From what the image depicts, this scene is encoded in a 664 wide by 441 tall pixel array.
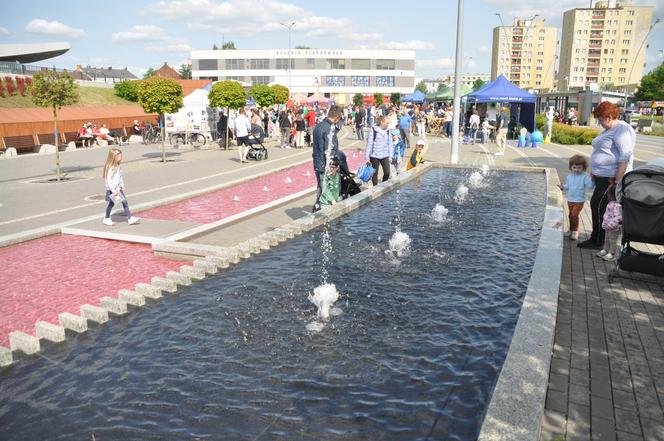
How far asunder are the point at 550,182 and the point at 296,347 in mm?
10037

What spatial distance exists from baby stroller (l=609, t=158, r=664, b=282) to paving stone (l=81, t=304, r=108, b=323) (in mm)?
5725

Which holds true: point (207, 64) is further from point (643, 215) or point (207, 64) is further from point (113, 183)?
point (643, 215)

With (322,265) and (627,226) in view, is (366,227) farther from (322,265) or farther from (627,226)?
(627,226)

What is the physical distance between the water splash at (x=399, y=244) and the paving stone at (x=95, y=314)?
3882 mm

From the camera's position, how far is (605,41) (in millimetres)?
134750

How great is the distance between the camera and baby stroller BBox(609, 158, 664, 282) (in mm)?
6020

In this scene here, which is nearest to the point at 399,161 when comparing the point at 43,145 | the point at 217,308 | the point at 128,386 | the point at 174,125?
the point at 217,308

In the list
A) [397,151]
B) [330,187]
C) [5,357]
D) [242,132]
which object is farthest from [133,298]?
[242,132]

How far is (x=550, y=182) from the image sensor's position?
12.8 m

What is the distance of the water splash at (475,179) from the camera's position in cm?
1366

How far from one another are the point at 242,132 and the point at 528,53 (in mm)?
157259

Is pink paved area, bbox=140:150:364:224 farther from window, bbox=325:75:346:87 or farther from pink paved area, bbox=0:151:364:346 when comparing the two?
window, bbox=325:75:346:87

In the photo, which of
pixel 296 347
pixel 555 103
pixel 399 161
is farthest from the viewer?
pixel 555 103

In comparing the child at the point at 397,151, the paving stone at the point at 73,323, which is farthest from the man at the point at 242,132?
the paving stone at the point at 73,323
